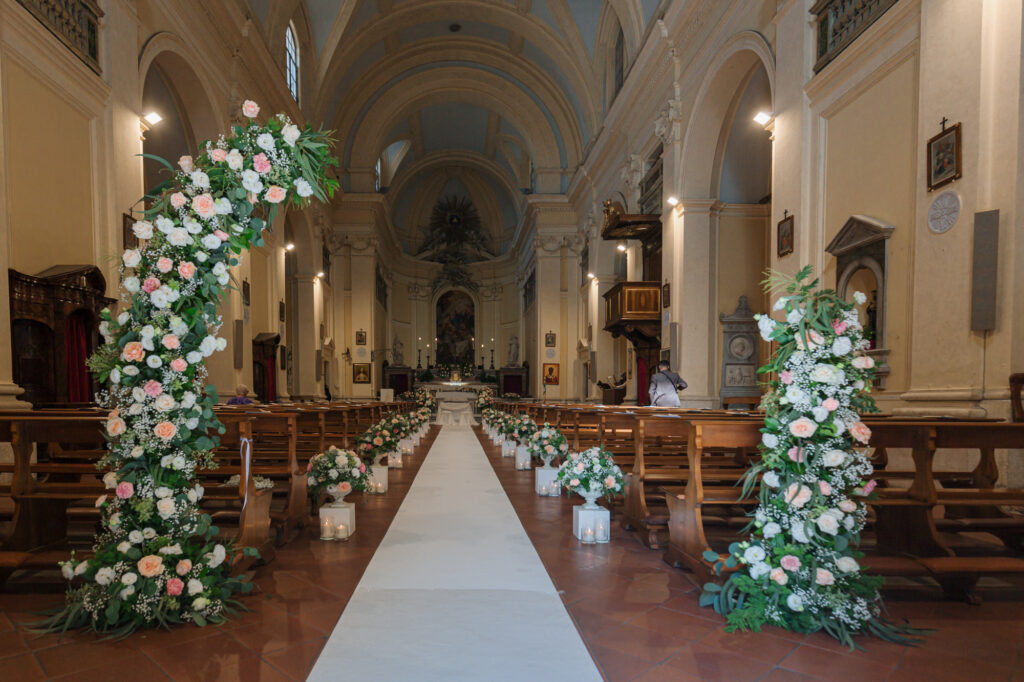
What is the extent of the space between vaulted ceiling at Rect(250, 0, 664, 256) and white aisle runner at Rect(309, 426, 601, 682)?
12350 millimetres

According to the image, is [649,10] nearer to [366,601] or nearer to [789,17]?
[789,17]

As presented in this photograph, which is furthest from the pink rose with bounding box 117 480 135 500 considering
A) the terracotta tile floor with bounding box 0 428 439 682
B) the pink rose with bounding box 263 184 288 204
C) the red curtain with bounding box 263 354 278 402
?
the red curtain with bounding box 263 354 278 402

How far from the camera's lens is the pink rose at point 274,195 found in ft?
9.84

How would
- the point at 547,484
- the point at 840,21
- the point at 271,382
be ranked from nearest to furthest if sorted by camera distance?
the point at 547,484, the point at 840,21, the point at 271,382

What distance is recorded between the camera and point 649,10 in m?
12.9

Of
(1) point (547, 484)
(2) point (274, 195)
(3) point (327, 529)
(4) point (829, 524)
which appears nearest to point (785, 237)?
(1) point (547, 484)

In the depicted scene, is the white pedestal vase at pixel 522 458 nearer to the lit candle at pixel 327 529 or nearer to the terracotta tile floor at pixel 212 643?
the lit candle at pixel 327 529

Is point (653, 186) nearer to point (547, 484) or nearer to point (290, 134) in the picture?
point (547, 484)

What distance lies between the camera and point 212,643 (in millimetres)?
2680

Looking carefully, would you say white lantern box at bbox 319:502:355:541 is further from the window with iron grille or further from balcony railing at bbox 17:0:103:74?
the window with iron grille

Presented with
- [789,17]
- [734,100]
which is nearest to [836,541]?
[789,17]

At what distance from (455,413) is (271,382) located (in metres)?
5.92

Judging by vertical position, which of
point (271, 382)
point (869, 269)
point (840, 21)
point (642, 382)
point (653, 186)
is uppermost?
point (840, 21)

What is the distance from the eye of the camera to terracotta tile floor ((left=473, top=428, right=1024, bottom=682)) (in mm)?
2445
